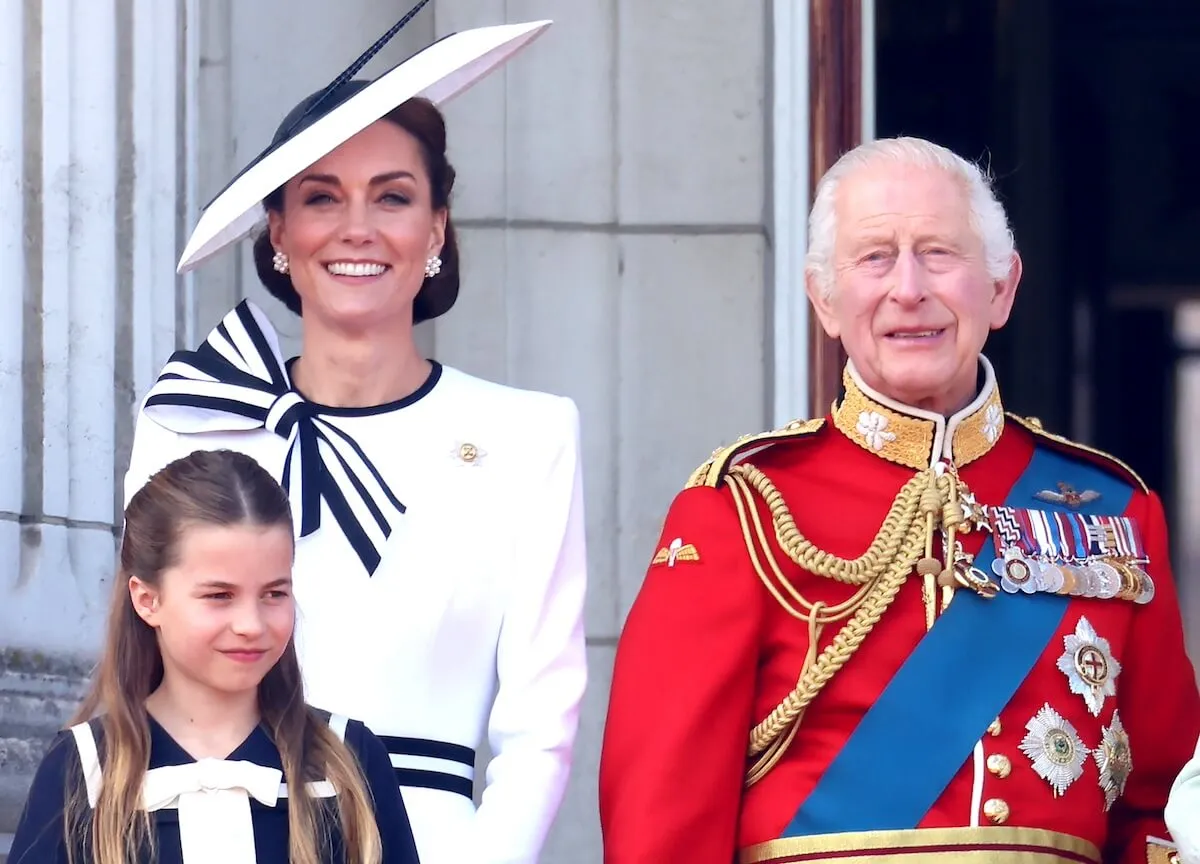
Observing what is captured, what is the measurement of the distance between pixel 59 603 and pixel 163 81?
93cm

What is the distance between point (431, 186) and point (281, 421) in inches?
15.6

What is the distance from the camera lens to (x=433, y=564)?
3.51 metres

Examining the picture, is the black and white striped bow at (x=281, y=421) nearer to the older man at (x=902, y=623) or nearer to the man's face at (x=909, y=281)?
the older man at (x=902, y=623)

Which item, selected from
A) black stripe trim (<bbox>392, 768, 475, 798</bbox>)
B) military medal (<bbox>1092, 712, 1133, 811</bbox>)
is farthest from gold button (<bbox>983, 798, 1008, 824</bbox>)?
black stripe trim (<bbox>392, 768, 475, 798</bbox>)

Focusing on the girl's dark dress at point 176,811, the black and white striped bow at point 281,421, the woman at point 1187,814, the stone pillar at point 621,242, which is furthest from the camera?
the stone pillar at point 621,242

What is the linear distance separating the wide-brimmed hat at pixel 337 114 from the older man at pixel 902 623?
0.50 meters

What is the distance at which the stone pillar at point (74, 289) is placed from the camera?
4.29 metres

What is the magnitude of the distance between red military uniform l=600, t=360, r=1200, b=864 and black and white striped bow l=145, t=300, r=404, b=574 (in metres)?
0.38

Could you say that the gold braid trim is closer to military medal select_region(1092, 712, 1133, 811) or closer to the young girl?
military medal select_region(1092, 712, 1133, 811)

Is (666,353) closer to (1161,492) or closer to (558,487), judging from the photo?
(558,487)

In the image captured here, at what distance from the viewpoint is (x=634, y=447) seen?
4973 mm

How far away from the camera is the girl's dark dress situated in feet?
9.83

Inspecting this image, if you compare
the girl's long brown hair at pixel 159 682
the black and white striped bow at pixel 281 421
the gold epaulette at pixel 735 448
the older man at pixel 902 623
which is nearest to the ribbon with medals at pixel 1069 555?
the older man at pixel 902 623

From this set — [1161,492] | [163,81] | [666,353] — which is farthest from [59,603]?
[1161,492]
